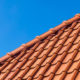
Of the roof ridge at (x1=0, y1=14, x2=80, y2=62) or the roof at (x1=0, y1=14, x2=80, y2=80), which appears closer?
the roof at (x1=0, y1=14, x2=80, y2=80)

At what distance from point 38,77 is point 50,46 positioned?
1.21 m

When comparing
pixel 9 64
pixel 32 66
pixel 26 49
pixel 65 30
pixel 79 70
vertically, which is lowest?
pixel 79 70

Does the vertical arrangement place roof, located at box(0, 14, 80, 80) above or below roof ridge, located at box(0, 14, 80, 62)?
below

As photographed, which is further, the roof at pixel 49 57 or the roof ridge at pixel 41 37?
the roof ridge at pixel 41 37

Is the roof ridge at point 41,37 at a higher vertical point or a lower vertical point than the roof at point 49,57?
higher

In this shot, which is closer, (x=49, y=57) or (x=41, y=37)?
(x=49, y=57)

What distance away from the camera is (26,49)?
5770 millimetres

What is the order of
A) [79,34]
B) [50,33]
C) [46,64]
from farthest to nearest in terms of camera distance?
[50,33] < [79,34] < [46,64]

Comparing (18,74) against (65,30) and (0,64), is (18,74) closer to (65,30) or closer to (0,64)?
(0,64)

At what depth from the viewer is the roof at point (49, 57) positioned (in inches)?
159

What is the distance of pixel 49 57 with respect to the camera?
475 cm

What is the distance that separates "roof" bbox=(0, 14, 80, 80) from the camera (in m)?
4.04

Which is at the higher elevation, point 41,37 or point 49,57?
point 41,37

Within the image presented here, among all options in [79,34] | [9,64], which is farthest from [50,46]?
[9,64]
